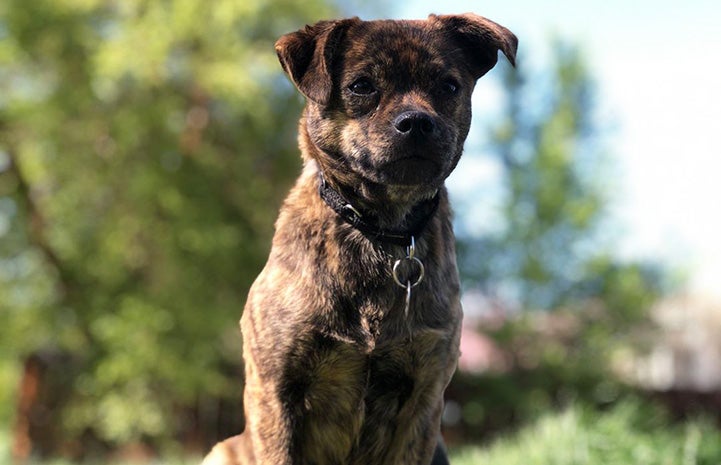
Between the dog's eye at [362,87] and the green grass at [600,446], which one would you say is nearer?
the dog's eye at [362,87]

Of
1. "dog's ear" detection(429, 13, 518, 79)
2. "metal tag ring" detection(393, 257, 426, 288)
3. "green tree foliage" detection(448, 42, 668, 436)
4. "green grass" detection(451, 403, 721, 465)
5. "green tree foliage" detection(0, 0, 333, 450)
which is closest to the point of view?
"metal tag ring" detection(393, 257, 426, 288)

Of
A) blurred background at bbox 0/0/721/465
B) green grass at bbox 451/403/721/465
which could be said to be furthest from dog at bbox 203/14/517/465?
blurred background at bbox 0/0/721/465

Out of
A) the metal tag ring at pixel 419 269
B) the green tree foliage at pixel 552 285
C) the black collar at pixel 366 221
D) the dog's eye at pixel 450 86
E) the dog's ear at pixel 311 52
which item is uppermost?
the dog's ear at pixel 311 52

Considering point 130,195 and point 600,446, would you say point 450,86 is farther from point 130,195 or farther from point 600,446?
point 130,195

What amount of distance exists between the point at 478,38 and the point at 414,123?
0.65m

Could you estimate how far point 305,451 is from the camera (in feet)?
11.8

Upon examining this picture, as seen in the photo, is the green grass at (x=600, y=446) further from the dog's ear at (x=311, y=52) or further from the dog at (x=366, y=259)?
the dog's ear at (x=311, y=52)

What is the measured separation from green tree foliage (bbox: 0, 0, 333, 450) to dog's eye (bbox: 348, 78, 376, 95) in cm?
1442

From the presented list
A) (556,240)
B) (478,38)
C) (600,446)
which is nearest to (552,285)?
(556,240)

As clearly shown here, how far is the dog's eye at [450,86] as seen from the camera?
11.4 ft

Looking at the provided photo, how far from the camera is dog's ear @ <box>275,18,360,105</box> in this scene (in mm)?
3428

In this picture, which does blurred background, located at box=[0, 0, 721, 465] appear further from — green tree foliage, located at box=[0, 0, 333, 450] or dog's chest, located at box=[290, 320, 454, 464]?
dog's chest, located at box=[290, 320, 454, 464]

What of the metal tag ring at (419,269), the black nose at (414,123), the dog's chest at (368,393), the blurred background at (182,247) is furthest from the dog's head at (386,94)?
the blurred background at (182,247)

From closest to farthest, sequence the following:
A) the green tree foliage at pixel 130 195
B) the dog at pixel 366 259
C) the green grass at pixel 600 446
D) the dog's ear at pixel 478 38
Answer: the dog at pixel 366 259, the dog's ear at pixel 478 38, the green grass at pixel 600 446, the green tree foliage at pixel 130 195
